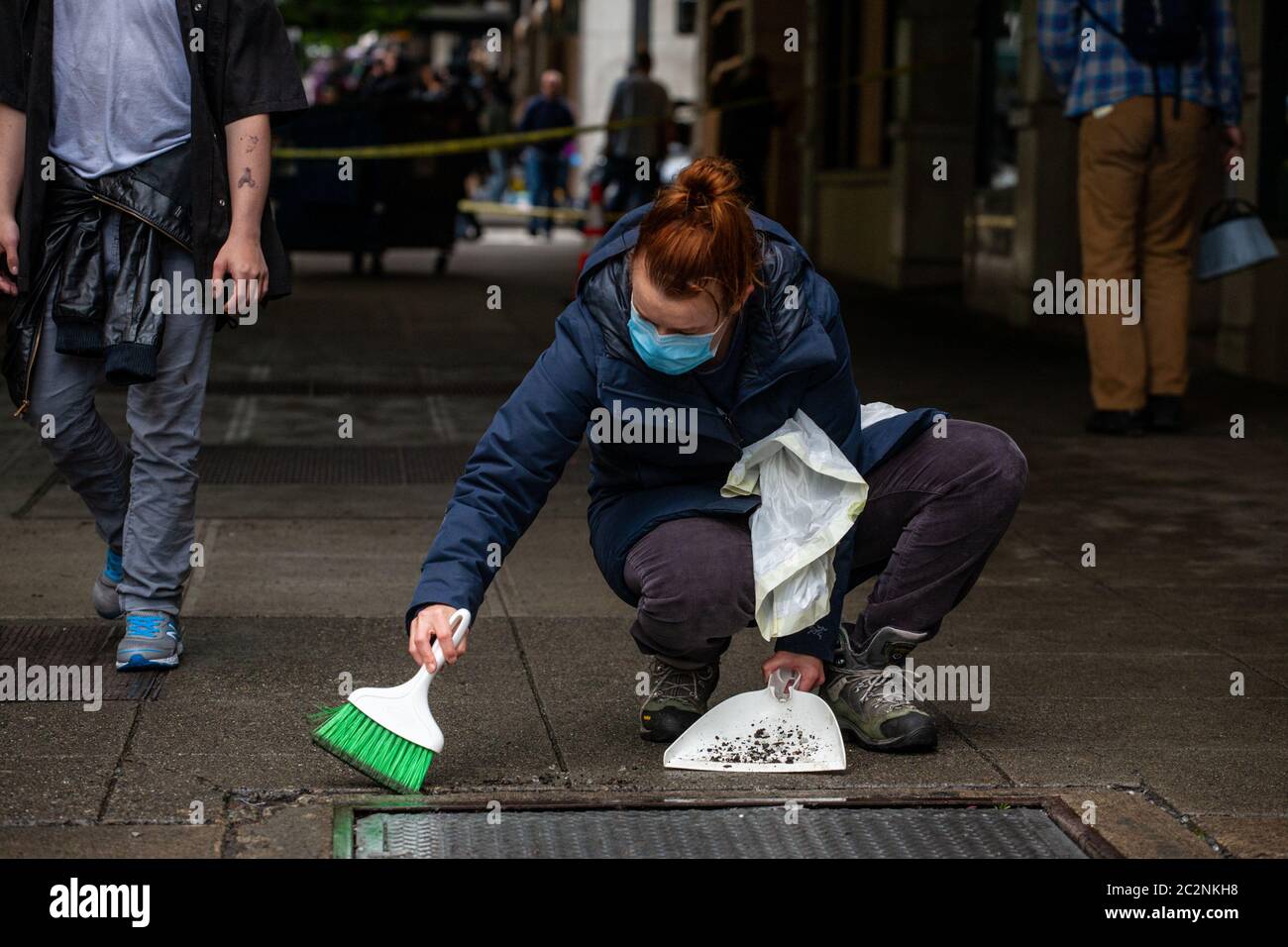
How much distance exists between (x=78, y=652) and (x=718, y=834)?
5.93ft

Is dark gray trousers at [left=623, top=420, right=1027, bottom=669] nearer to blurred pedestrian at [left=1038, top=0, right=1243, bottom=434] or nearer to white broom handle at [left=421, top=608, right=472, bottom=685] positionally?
white broom handle at [left=421, top=608, right=472, bottom=685]

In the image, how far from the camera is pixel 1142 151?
756 centimetres

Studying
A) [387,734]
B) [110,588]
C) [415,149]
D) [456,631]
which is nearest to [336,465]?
[110,588]

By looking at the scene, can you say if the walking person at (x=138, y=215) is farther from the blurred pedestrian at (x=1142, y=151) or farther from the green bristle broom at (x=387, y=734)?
the blurred pedestrian at (x=1142, y=151)

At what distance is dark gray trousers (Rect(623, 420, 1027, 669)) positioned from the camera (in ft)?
12.1

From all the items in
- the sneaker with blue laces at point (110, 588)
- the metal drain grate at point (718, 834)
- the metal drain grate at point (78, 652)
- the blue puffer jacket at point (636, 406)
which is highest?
the blue puffer jacket at point (636, 406)

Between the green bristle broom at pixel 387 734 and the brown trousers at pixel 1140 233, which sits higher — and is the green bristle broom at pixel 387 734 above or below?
below

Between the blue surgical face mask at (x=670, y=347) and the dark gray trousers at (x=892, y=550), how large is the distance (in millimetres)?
378

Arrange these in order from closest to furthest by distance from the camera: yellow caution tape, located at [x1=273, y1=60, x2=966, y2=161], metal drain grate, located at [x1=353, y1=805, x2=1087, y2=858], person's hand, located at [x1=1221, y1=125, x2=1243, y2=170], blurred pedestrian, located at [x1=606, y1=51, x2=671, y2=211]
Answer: metal drain grate, located at [x1=353, y1=805, x2=1087, y2=858]
person's hand, located at [x1=1221, y1=125, x2=1243, y2=170]
yellow caution tape, located at [x1=273, y1=60, x2=966, y2=161]
blurred pedestrian, located at [x1=606, y1=51, x2=671, y2=211]

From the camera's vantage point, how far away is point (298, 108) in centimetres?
441

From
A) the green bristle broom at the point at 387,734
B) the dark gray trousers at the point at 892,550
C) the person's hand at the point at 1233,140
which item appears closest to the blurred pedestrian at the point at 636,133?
the person's hand at the point at 1233,140

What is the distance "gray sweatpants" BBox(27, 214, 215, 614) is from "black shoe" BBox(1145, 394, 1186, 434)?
4.60 metres

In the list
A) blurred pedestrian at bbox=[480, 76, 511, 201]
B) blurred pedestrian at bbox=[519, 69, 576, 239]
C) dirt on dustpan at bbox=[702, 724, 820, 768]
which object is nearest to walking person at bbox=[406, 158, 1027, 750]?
dirt on dustpan at bbox=[702, 724, 820, 768]

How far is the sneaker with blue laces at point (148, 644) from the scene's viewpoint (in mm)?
4305
